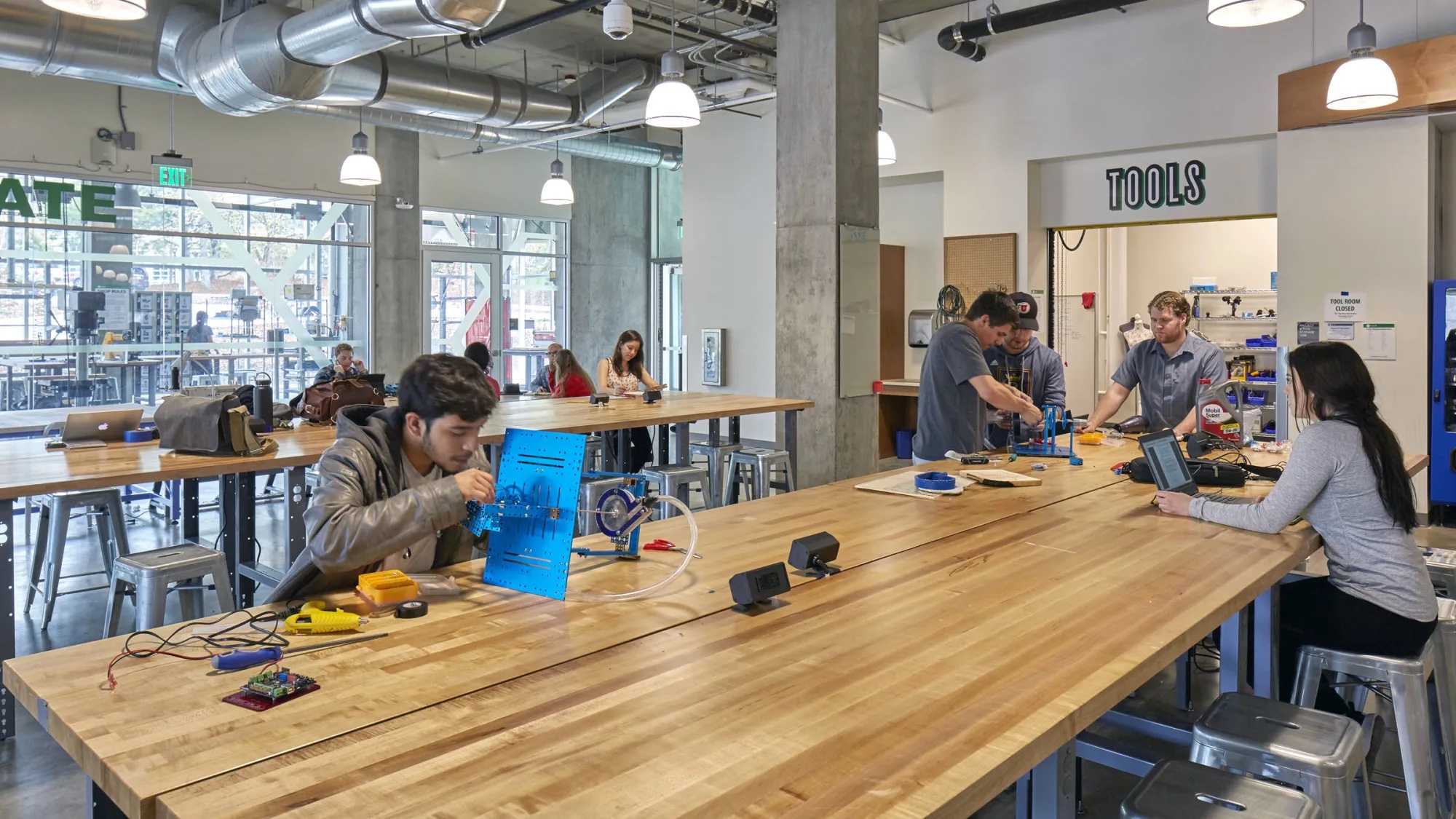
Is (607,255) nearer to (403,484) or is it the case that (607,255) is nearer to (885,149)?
(885,149)

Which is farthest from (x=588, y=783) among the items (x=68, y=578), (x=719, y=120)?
(x=719, y=120)

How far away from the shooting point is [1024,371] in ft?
16.5

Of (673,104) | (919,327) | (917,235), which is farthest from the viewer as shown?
(917,235)

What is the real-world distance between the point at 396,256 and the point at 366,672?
10944 mm

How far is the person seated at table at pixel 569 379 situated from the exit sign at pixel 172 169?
501cm

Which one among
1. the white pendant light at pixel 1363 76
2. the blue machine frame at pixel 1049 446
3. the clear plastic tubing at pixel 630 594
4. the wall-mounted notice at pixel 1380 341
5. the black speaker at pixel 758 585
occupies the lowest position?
the clear plastic tubing at pixel 630 594

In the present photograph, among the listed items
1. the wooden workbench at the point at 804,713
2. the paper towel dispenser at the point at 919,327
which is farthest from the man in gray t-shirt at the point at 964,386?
the paper towel dispenser at the point at 919,327

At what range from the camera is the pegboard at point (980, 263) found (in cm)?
860

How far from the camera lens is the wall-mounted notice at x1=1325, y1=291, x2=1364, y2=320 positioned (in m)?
6.90

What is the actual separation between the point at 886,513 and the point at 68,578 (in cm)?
484

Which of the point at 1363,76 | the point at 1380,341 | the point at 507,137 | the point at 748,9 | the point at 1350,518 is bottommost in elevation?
the point at 1350,518

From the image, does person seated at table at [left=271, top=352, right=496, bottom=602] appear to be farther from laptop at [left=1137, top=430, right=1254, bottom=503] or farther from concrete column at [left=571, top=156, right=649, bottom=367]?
concrete column at [left=571, top=156, right=649, bottom=367]

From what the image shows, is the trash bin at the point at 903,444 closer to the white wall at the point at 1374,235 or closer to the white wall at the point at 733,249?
the white wall at the point at 733,249

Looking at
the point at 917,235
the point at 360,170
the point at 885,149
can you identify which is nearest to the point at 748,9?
the point at 885,149
